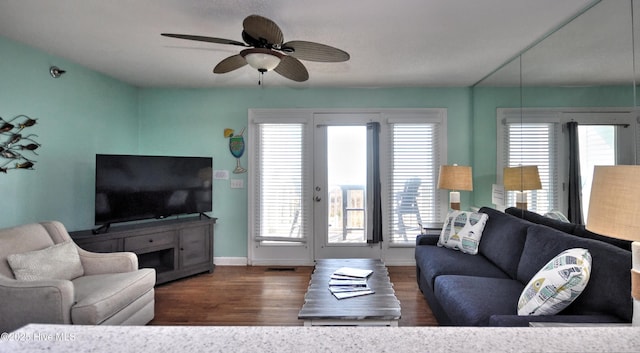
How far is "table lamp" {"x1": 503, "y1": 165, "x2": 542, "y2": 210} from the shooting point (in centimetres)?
269

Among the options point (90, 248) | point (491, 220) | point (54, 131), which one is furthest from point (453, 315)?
point (54, 131)

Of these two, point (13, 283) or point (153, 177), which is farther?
point (153, 177)

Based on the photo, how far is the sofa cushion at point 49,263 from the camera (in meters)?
2.11

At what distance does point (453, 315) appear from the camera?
1.94m

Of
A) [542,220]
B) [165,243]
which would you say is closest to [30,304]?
[165,243]

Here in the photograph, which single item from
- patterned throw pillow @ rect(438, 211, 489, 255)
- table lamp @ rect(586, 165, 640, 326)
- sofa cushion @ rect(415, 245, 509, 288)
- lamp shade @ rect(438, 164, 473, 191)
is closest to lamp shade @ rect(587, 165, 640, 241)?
table lamp @ rect(586, 165, 640, 326)

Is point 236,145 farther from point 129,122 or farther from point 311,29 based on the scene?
point 311,29

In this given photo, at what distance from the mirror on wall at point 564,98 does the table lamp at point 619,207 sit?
91 centimetres

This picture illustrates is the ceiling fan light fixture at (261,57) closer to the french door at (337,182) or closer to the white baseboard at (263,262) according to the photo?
the french door at (337,182)

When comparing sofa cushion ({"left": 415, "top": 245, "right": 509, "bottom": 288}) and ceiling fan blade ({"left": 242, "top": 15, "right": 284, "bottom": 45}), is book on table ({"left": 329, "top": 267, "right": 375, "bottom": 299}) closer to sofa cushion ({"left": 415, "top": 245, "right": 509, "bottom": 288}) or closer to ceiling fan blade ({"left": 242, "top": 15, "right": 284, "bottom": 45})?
sofa cushion ({"left": 415, "top": 245, "right": 509, "bottom": 288})

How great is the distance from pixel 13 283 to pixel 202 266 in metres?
1.92

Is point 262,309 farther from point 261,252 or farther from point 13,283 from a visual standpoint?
point 13,283

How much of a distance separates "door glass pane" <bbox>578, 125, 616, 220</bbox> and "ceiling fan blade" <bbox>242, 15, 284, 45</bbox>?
216 centimetres

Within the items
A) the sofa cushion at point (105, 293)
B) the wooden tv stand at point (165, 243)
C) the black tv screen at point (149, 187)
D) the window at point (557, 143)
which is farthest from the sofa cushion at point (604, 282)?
the black tv screen at point (149, 187)
